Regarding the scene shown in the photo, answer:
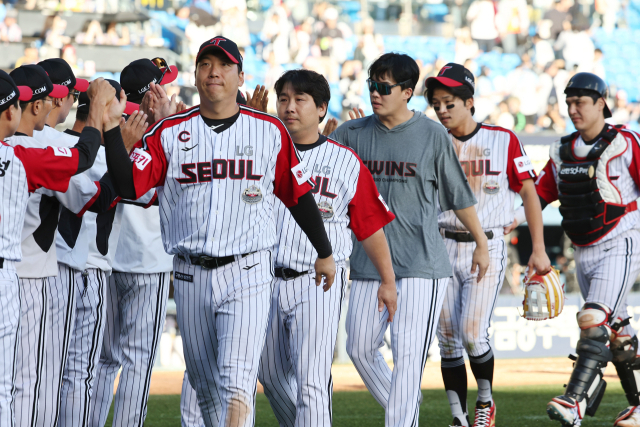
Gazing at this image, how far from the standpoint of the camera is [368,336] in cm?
475

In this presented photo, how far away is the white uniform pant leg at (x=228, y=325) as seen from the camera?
3.60 metres

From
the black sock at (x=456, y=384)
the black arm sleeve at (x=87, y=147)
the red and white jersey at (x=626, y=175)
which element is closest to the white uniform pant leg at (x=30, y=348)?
the black arm sleeve at (x=87, y=147)

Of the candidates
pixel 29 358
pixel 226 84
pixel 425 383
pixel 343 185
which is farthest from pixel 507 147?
pixel 425 383

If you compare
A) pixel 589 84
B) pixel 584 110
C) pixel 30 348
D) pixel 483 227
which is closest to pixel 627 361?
pixel 483 227

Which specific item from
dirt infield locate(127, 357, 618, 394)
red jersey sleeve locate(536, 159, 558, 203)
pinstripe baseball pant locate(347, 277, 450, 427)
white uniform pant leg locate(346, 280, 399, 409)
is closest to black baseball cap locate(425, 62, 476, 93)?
red jersey sleeve locate(536, 159, 558, 203)

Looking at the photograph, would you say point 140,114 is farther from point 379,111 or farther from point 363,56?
point 363,56

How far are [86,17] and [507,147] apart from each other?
12.1m

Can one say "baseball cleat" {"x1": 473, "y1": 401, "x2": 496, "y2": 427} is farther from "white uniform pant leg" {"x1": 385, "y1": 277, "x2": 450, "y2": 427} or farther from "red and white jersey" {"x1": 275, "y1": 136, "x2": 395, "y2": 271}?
"red and white jersey" {"x1": 275, "y1": 136, "x2": 395, "y2": 271}

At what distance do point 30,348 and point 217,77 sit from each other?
1.61m

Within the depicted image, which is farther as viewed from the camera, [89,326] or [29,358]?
[89,326]

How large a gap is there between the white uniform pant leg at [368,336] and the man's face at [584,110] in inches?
95.9

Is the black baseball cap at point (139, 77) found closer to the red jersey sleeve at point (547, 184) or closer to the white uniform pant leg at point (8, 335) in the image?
the white uniform pant leg at point (8, 335)

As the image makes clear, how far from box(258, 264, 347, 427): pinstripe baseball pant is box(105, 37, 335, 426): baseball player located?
487mm

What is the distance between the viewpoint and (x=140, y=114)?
4055 mm
